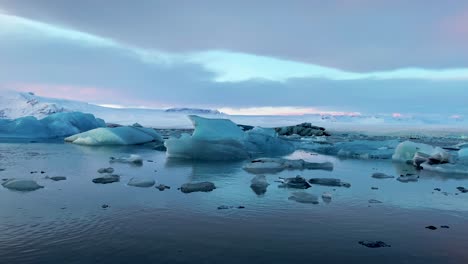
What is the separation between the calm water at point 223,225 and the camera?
15.1 ft

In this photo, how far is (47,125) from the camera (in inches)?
1305

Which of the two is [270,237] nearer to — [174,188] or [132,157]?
[174,188]

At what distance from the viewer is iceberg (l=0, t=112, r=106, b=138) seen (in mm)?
31266

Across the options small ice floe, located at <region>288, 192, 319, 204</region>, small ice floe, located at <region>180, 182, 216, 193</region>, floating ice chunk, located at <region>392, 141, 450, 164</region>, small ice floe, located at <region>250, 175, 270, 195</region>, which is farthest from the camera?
floating ice chunk, located at <region>392, 141, 450, 164</region>

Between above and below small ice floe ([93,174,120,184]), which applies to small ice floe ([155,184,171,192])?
above

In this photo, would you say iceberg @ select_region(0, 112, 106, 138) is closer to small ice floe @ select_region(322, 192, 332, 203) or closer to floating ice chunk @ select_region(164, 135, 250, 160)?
floating ice chunk @ select_region(164, 135, 250, 160)

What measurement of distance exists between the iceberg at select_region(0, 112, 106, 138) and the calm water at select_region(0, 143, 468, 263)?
972 inches

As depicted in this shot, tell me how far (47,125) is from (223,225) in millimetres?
31423

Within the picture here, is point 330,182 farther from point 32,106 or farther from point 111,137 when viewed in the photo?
point 32,106

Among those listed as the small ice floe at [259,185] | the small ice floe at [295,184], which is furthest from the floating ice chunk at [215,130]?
the small ice floe at [295,184]

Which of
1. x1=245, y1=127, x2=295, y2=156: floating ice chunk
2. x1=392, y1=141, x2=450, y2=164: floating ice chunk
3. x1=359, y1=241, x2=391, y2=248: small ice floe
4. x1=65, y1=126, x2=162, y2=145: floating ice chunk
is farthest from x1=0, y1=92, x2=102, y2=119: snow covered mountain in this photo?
x1=359, y1=241, x2=391, y2=248: small ice floe

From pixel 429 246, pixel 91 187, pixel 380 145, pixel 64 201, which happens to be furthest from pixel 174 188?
pixel 380 145

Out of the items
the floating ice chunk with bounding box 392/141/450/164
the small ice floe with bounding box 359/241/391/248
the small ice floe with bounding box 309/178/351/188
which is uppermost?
the floating ice chunk with bounding box 392/141/450/164

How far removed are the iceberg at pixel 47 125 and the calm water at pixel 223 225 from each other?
2468cm
